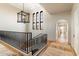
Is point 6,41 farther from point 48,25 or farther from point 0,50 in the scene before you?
point 48,25

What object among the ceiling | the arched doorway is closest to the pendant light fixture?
the ceiling

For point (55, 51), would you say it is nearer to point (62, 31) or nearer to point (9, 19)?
point (62, 31)

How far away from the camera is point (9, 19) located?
254cm

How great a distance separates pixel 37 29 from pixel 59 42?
0.44 m

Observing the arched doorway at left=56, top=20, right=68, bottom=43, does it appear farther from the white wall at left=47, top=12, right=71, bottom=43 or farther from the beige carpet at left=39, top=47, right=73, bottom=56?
the beige carpet at left=39, top=47, right=73, bottom=56

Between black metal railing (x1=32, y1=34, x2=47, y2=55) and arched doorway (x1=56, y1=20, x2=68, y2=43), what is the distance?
232 millimetres

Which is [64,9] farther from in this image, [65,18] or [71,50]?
[71,50]

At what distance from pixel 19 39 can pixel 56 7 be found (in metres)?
0.84

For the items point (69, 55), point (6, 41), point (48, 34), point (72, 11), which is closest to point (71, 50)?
point (69, 55)

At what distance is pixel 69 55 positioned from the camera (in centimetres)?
253

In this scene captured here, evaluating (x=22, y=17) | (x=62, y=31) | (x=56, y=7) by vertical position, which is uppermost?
(x=56, y=7)

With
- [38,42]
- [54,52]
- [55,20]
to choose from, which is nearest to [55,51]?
[54,52]

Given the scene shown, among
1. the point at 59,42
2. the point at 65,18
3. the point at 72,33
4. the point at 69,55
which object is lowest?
the point at 69,55

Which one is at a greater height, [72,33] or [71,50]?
[72,33]
